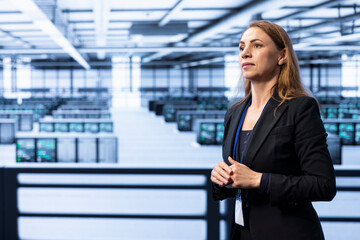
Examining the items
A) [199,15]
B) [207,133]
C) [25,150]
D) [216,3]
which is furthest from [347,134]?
[25,150]

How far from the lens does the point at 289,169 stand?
1.74 metres

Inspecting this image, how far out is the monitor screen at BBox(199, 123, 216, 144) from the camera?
55.1ft

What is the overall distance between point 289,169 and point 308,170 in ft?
0.31

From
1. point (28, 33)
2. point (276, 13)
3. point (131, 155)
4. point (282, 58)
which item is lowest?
point (131, 155)

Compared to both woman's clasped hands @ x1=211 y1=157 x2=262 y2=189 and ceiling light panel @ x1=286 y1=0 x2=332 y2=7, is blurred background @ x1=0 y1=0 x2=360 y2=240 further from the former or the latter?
woman's clasped hands @ x1=211 y1=157 x2=262 y2=189

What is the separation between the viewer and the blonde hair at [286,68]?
1803 mm

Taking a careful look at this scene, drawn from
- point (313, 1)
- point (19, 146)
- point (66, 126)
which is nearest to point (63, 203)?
point (19, 146)

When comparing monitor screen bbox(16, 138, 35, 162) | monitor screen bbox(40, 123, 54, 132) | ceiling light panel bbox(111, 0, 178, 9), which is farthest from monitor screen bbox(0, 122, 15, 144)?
monitor screen bbox(16, 138, 35, 162)

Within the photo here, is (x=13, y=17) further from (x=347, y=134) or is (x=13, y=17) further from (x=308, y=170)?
(x=308, y=170)

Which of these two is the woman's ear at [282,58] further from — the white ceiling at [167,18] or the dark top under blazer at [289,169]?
the white ceiling at [167,18]

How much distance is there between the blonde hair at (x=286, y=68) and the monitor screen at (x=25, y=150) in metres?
9.93

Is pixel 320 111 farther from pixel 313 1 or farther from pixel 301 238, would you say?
pixel 313 1

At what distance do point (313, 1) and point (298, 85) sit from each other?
13.9 metres

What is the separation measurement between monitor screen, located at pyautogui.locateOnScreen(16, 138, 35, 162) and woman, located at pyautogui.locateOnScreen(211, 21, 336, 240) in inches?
384
